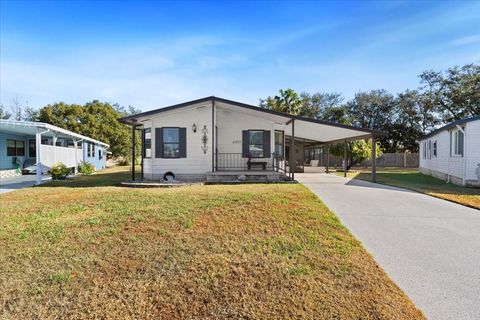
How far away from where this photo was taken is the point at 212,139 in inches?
465

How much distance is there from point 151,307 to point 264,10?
10.0 meters

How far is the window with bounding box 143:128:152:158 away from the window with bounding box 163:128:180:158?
2.49ft

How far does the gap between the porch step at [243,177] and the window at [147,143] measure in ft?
10.5

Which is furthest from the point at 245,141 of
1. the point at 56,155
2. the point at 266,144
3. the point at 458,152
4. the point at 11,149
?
the point at 11,149

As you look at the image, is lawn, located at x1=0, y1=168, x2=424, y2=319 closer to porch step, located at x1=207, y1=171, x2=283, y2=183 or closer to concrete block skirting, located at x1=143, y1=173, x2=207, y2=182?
porch step, located at x1=207, y1=171, x2=283, y2=183

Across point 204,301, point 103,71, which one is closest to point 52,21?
point 103,71

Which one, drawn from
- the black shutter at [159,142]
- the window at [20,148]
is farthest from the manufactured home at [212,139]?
the window at [20,148]

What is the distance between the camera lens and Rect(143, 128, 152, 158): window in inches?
483

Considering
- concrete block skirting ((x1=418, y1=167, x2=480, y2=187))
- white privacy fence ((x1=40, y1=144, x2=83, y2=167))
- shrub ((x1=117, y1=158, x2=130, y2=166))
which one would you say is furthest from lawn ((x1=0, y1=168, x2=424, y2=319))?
shrub ((x1=117, y1=158, x2=130, y2=166))

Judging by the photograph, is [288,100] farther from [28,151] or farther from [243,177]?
A: [28,151]

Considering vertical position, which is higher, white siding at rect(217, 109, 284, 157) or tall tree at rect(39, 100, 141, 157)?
tall tree at rect(39, 100, 141, 157)

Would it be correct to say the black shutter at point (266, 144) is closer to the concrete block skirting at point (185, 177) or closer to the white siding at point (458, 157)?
the concrete block skirting at point (185, 177)

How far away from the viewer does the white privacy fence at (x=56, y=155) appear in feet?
45.8

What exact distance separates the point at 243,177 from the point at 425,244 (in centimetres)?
747
